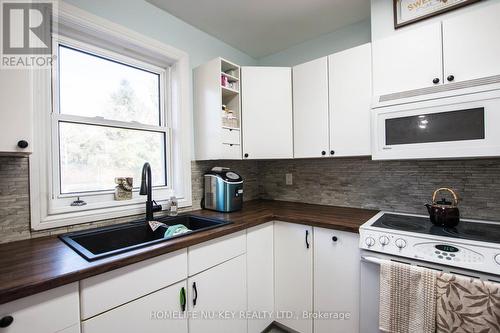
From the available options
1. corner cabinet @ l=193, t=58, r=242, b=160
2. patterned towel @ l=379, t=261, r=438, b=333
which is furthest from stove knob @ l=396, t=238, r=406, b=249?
corner cabinet @ l=193, t=58, r=242, b=160

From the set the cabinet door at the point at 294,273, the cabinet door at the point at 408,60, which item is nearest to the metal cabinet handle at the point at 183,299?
the cabinet door at the point at 294,273

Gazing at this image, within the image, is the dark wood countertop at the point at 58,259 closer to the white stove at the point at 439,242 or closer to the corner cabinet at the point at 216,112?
the white stove at the point at 439,242

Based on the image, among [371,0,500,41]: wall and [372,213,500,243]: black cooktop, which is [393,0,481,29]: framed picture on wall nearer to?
[371,0,500,41]: wall

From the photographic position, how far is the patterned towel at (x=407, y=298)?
3.65ft

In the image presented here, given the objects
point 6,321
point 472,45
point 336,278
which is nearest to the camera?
point 6,321

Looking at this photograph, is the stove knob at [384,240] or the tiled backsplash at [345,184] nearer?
the tiled backsplash at [345,184]

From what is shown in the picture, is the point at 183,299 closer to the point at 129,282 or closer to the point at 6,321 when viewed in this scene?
the point at 129,282

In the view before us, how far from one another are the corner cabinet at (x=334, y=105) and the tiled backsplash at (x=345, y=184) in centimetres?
35

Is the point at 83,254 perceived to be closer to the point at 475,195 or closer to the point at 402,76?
the point at 402,76

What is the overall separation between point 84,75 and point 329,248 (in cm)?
193

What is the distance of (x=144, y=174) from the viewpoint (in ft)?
4.94

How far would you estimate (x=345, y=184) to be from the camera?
2068 mm

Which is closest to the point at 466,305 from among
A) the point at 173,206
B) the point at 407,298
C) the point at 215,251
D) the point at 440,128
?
the point at 407,298

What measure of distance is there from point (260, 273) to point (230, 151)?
0.95 metres
